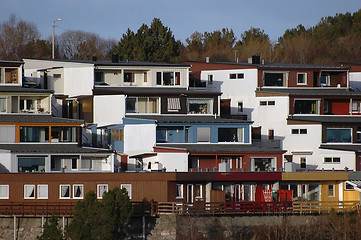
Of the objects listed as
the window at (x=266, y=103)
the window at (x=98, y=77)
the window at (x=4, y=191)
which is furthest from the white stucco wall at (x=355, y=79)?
the window at (x=4, y=191)

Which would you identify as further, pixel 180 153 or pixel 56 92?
pixel 56 92

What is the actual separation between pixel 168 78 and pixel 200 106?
5.48 metres

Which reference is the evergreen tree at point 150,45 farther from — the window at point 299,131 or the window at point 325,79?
the window at point 299,131

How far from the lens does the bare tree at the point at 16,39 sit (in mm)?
108250

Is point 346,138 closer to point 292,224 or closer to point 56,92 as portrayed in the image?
point 292,224

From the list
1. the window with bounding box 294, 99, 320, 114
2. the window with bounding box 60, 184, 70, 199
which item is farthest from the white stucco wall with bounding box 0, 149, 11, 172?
the window with bounding box 294, 99, 320, 114

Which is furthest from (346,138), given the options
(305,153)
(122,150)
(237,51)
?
(237,51)

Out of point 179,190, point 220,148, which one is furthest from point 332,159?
point 179,190

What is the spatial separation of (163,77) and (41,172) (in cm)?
2199

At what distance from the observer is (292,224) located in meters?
61.9

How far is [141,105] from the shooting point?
76375 millimetres

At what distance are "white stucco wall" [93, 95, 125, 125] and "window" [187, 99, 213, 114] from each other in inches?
229

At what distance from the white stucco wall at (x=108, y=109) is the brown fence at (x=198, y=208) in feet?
50.7

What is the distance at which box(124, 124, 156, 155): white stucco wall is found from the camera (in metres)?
71.4
